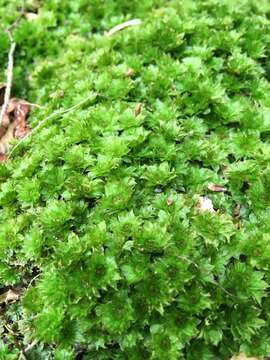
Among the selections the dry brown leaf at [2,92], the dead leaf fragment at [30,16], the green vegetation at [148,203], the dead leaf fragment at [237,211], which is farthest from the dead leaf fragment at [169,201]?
the dead leaf fragment at [30,16]

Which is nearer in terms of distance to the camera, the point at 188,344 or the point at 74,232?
the point at 188,344

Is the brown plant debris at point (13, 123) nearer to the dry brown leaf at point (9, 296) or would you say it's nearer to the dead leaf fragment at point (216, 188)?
the dry brown leaf at point (9, 296)

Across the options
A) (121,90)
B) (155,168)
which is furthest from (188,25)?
(155,168)

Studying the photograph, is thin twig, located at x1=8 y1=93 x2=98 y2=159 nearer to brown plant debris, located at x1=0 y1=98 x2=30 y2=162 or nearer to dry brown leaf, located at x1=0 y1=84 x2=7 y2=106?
brown plant debris, located at x1=0 y1=98 x2=30 y2=162

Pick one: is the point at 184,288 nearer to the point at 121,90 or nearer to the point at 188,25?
the point at 121,90

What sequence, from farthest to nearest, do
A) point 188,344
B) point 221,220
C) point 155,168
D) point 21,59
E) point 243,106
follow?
point 21,59
point 243,106
point 155,168
point 221,220
point 188,344

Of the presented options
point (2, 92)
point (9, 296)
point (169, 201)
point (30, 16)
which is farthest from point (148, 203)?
point (30, 16)

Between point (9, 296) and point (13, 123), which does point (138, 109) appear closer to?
point (13, 123)
